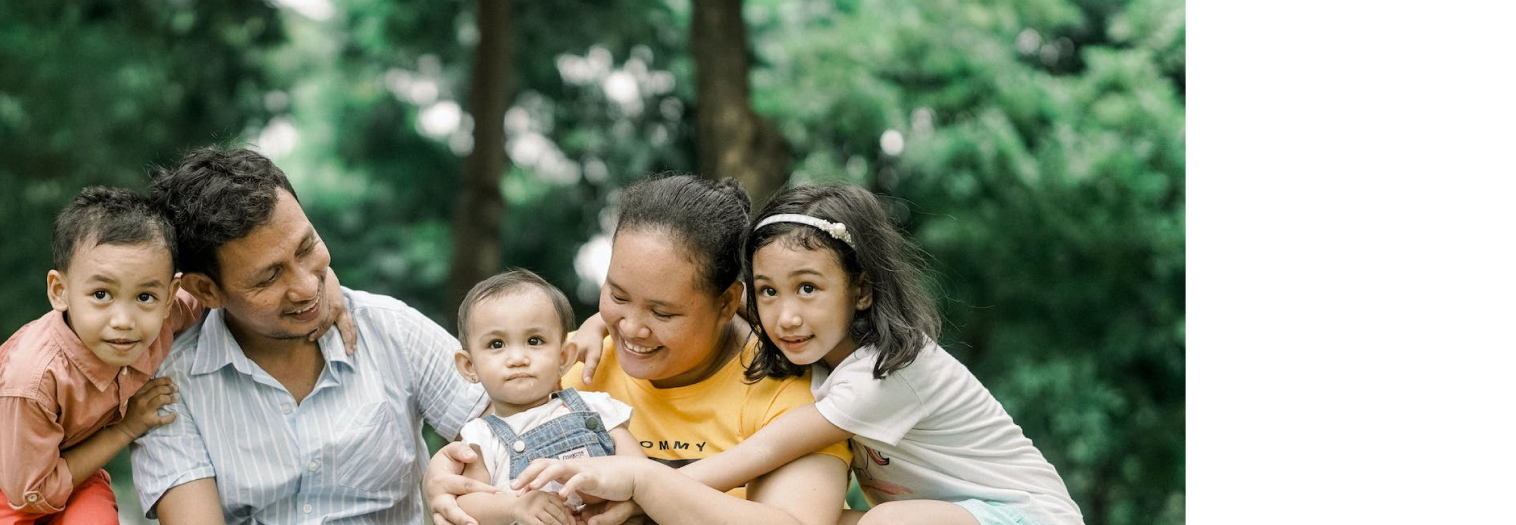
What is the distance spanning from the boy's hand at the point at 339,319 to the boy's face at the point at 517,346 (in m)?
0.35

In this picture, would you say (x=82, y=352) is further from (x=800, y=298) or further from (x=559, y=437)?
(x=800, y=298)

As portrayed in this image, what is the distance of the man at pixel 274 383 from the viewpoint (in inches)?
107

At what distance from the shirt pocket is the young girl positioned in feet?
2.36

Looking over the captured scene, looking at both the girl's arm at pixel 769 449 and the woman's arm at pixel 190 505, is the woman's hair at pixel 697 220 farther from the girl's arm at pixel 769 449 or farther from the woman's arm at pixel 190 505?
the woman's arm at pixel 190 505

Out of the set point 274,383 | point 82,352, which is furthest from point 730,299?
point 82,352

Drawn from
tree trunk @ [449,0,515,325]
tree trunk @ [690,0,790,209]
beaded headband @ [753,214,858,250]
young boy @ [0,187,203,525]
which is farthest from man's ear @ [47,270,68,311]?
tree trunk @ [449,0,515,325]

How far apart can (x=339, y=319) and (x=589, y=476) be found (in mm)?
807

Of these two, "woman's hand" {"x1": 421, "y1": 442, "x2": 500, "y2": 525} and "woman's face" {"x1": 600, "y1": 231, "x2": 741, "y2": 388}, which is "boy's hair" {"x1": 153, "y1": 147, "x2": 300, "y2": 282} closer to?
"woman's hand" {"x1": 421, "y1": 442, "x2": 500, "y2": 525}

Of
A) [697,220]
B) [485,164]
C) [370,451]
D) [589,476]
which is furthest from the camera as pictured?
[485,164]

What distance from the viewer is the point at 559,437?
269cm

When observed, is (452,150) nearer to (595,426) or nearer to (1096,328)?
(1096,328)

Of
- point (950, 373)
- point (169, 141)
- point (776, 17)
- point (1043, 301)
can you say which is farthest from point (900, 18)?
point (950, 373)

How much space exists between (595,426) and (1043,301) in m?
6.31

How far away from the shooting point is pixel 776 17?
367 inches
